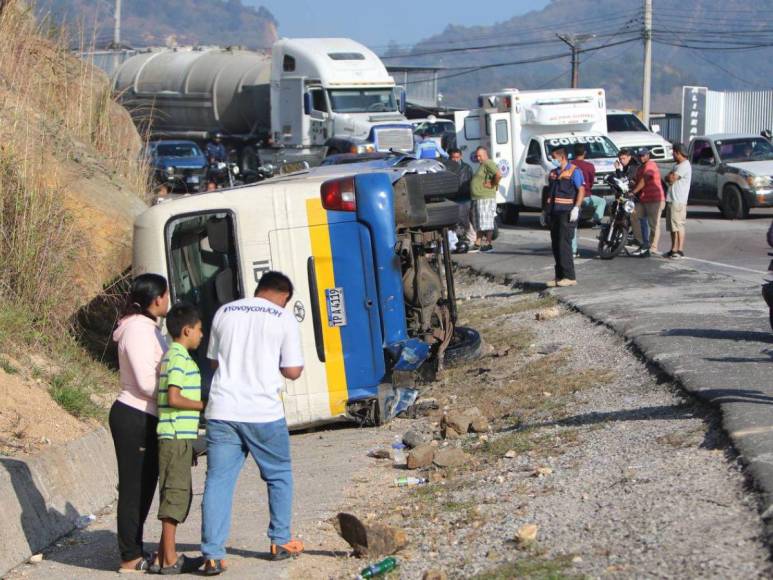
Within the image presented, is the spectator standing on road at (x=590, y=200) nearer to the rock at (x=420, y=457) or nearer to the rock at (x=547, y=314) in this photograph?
the rock at (x=547, y=314)

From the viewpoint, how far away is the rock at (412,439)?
9420 mm

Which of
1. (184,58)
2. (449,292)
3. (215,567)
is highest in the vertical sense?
(184,58)

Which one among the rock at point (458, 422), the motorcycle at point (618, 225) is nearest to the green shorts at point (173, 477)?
the rock at point (458, 422)

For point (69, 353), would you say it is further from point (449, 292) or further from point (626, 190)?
point (626, 190)

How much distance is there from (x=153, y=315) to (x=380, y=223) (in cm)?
323

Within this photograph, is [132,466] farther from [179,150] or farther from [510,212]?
[179,150]

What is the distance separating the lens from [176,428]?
641 cm

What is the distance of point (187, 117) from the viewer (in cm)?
4116

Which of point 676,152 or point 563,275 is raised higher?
point 676,152

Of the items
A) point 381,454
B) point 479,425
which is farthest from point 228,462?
point 479,425

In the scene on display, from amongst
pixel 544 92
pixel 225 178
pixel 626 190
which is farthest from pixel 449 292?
pixel 225 178

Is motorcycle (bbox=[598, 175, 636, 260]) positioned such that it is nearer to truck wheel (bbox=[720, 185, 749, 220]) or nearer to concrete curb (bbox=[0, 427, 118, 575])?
truck wheel (bbox=[720, 185, 749, 220])

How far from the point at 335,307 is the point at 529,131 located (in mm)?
17851

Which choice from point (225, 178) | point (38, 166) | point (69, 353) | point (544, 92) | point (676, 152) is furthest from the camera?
point (225, 178)
